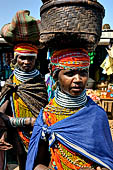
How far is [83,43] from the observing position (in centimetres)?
142

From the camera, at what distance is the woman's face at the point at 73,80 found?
4.75 ft

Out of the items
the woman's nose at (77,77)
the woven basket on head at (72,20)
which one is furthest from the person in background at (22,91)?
the woman's nose at (77,77)

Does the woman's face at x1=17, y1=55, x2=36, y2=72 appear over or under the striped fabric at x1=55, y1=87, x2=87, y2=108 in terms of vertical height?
over

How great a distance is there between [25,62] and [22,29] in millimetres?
482

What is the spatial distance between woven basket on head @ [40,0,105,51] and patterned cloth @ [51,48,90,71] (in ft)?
0.39

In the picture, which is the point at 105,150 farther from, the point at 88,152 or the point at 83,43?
the point at 83,43

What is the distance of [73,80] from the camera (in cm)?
145

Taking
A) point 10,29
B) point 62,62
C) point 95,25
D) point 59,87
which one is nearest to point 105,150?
point 59,87

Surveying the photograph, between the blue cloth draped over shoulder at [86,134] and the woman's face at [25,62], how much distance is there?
1.25 metres

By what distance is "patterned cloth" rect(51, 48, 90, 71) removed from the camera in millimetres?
1461

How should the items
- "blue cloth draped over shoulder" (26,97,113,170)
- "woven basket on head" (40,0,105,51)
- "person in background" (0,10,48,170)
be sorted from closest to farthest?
"woven basket on head" (40,0,105,51)
"blue cloth draped over shoulder" (26,97,113,170)
"person in background" (0,10,48,170)

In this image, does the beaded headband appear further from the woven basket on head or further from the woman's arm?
the woman's arm

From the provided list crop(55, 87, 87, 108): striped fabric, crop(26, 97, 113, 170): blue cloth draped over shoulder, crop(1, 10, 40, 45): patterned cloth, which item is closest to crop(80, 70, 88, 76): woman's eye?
crop(55, 87, 87, 108): striped fabric

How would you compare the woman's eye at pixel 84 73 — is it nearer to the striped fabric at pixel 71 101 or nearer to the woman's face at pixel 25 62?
the striped fabric at pixel 71 101
